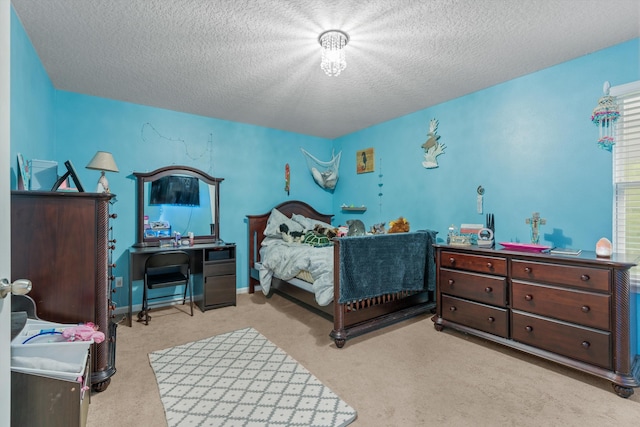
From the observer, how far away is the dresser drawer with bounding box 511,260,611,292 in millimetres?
1959

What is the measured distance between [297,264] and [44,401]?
2129 mm

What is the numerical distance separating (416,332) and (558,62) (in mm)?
2748

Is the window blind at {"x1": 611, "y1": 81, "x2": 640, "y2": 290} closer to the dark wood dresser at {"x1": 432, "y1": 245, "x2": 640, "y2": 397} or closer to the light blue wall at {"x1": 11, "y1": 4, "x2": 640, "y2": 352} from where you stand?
the light blue wall at {"x1": 11, "y1": 4, "x2": 640, "y2": 352}

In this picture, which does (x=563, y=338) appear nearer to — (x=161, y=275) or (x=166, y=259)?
(x=166, y=259)

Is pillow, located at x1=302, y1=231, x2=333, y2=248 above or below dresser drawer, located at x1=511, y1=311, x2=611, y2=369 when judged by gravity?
above

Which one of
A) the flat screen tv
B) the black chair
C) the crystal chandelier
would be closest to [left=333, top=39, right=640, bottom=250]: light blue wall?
the crystal chandelier

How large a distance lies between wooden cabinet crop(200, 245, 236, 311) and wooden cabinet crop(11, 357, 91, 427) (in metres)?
2.18

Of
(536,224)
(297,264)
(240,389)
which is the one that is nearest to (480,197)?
(536,224)

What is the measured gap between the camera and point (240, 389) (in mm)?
1933

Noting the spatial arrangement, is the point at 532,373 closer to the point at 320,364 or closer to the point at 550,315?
the point at 550,315

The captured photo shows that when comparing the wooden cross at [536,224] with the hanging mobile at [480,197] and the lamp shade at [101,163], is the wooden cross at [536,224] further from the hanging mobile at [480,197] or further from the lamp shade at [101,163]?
the lamp shade at [101,163]

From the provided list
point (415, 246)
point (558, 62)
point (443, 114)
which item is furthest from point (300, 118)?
point (558, 62)

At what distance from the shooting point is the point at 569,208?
2512 millimetres

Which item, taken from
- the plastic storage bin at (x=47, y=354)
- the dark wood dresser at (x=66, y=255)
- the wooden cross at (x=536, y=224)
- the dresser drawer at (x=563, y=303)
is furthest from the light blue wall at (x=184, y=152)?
the dresser drawer at (x=563, y=303)
